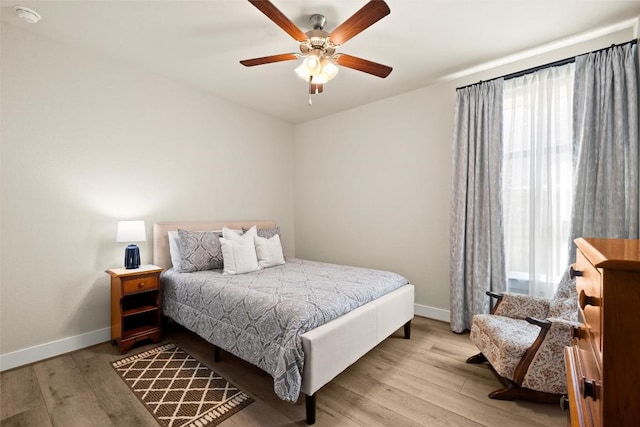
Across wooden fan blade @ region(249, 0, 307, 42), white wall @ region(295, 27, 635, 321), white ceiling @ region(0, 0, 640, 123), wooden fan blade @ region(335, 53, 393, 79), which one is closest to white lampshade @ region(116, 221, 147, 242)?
white ceiling @ region(0, 0, 640, 123)

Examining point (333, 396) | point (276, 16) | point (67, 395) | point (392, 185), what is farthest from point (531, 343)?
point (67, 395)

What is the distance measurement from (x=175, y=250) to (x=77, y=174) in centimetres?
114

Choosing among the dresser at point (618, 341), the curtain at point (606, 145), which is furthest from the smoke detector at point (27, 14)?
the curtain at point (606, 145)

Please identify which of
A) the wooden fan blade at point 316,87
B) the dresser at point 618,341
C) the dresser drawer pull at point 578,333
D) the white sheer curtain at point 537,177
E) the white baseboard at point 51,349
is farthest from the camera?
the white sheer curtain at point 537,177

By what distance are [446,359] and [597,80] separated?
107 inches

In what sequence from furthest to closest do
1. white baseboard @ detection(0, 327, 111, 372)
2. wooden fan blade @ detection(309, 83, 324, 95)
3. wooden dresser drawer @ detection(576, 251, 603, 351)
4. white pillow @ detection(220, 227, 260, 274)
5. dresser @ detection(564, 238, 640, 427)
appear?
1. white pillow @ detection(220, 227, 260, 274)
2. wooden fan blade @ detection(309, 83, 324, 95)
3. white baseboard @ detection(0, 327, 111, 372)
4. wooden dresser drawer @ detection(576, 251, 603, 351)
5. dresser @ detection(564, 238, 640, 427)

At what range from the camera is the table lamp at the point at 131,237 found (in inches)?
108

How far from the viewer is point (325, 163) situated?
179 inches

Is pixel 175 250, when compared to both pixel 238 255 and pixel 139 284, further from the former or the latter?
pixel 238 255

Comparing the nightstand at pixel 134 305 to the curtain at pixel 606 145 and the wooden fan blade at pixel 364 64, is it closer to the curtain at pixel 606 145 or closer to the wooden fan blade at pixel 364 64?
the wooden fan blade at pixel 364 64

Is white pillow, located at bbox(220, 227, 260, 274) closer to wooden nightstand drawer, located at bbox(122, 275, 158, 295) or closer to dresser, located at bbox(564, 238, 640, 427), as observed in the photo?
wooden nightstand drawer, located at bbox(122, 275, 158, 295)

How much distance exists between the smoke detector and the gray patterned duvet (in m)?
2.42

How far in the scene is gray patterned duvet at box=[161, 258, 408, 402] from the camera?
70.2 inches

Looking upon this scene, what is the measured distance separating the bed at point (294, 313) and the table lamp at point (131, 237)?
1.02 ft
